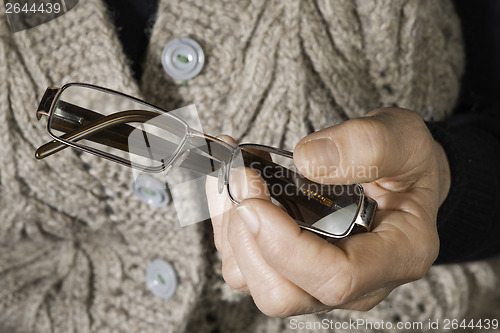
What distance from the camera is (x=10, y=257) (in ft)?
1.40

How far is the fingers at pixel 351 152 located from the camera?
0.27 m

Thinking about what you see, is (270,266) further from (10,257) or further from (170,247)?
(10,257)

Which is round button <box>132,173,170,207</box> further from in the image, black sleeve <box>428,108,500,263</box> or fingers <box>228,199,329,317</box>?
black sleeve <box>428,108,500,263</box>

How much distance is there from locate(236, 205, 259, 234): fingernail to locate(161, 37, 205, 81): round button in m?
0.14

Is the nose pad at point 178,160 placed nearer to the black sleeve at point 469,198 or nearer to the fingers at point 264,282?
the fingers at point 264,282

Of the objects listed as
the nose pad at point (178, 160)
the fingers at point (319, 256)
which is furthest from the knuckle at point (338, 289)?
the nose pad at point (178, 160)

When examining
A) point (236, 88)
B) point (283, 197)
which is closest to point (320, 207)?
point (283, 197)

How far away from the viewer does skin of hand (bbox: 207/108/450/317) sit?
0.89 feet

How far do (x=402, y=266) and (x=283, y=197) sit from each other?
10 centimetres

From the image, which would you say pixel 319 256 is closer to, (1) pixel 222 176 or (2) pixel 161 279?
(1) pixel 222 176

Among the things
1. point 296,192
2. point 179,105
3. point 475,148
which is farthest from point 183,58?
point 475,148

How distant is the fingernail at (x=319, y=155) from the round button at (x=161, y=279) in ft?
0.60

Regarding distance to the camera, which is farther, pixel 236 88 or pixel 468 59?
pixel 468 59

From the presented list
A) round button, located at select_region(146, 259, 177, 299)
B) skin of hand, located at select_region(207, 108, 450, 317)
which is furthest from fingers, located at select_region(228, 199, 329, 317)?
round button, located at select_region(146, 259, 177, 299)
